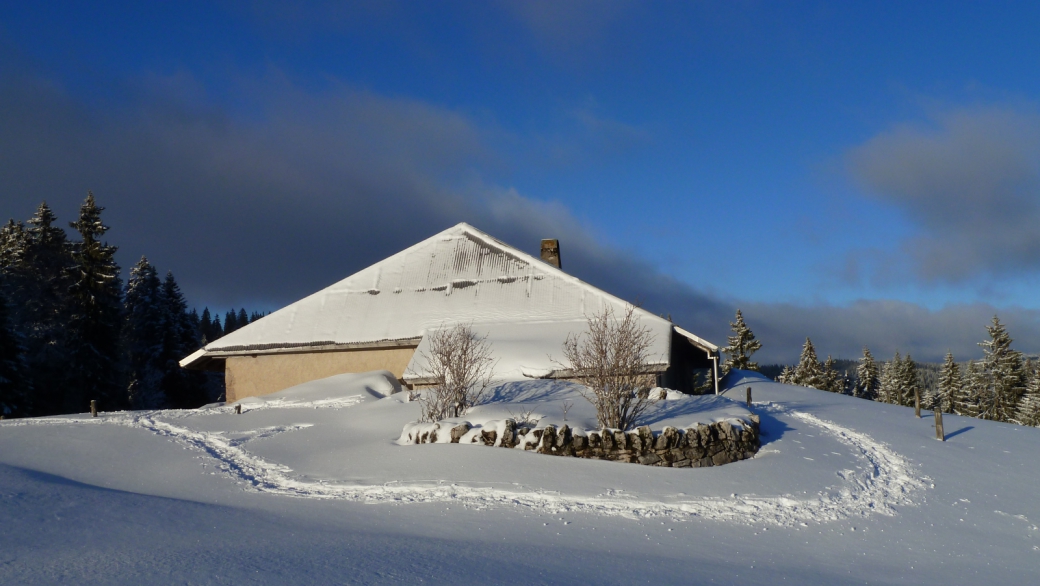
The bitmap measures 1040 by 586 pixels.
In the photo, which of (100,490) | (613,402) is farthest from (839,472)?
(100,490)

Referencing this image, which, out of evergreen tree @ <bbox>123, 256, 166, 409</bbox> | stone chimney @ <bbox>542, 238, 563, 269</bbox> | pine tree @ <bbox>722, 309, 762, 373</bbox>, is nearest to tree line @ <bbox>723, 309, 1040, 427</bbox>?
pine tree @ <bbox>722, 309, 762, 373</bbox>

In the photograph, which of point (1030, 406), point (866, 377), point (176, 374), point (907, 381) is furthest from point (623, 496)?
point (866, 377)

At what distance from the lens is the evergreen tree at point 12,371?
27.8m

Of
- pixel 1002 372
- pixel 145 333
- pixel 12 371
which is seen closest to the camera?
pixel 12 371

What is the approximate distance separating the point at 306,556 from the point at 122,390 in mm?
34725

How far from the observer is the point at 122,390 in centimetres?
3531

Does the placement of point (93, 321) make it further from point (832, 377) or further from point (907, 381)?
point (907, 381)

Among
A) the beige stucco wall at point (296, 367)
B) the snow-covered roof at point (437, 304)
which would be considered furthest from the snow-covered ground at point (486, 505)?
the beige stucco wall at point (296, 367)

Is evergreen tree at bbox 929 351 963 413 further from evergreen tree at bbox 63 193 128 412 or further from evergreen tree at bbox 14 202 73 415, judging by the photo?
evergreen tree at bbox 14 202 73 415

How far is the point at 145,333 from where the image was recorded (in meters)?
43.2

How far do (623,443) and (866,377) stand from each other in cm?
6239

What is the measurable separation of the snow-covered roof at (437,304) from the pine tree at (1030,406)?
33389mm

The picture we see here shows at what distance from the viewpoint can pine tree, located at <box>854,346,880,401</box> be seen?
65.7 meters

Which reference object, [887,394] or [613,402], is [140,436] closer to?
[613,402]
